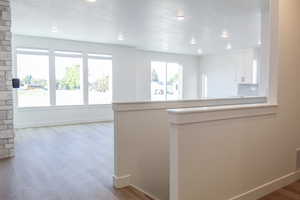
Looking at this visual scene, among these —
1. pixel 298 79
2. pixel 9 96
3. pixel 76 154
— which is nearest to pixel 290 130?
pixel 298 79

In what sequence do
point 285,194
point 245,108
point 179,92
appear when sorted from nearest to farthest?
point 245,108
point 285,194
point 179,92

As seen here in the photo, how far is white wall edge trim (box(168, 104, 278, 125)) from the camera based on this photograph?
1.88 meters

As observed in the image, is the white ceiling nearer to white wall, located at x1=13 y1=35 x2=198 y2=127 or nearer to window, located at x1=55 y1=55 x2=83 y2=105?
white wall, located at x1=13 y1=35 x2=198 y2=127

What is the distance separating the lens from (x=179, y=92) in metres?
11.1

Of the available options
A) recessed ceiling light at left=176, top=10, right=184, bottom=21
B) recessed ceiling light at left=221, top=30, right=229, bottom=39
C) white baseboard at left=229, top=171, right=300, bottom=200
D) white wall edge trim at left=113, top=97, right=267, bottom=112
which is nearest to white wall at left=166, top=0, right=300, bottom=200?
white baseboard at left=229, top=171, right=300, bottom=200

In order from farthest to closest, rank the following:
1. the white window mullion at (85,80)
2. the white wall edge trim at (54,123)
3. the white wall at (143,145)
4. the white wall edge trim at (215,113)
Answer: the white window mullion at (85,80)
the white wall edge trim at (54,123)
the white wall at (143,145)
the white wall edge trim at (215,113)

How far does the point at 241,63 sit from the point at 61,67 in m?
6.99

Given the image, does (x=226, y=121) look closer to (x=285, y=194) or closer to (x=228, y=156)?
(x=228, y=156)

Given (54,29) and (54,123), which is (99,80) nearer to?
(54,123)

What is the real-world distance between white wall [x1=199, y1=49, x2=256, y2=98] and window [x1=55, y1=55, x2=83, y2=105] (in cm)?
614

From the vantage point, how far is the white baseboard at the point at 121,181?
2.82m

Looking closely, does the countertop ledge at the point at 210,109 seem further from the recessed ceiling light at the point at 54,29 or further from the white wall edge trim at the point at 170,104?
the recessed ceiling light at the point at 54,29

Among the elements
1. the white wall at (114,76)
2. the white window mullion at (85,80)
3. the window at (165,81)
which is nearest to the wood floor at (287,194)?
the white wall at (114,76)

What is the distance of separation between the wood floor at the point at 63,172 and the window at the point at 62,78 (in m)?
1.94
